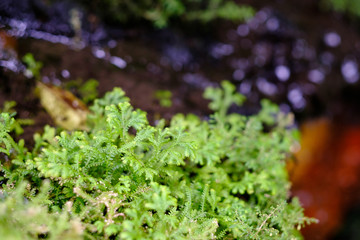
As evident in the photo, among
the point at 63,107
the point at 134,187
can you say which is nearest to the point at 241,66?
the point at 63,107

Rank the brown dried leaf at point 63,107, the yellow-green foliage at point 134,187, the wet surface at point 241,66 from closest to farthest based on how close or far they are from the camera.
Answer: the yellow-green foliage at point 134,187 → the brown dried leaf at point 63,107 → the wet surface at point 241,66

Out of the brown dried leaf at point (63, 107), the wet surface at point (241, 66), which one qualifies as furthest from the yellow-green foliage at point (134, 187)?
the wet surface at point (241, 66)

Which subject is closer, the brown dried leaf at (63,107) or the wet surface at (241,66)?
the brown dried leaf at (63,107)

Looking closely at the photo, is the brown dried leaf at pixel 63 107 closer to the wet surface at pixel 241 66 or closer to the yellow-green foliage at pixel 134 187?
the wet surface at pixel 241 66

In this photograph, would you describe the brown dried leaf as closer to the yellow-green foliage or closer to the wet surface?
the wet surface

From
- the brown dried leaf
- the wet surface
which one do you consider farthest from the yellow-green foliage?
the wet surface

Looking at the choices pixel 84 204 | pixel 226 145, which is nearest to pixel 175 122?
pixel 226 145
